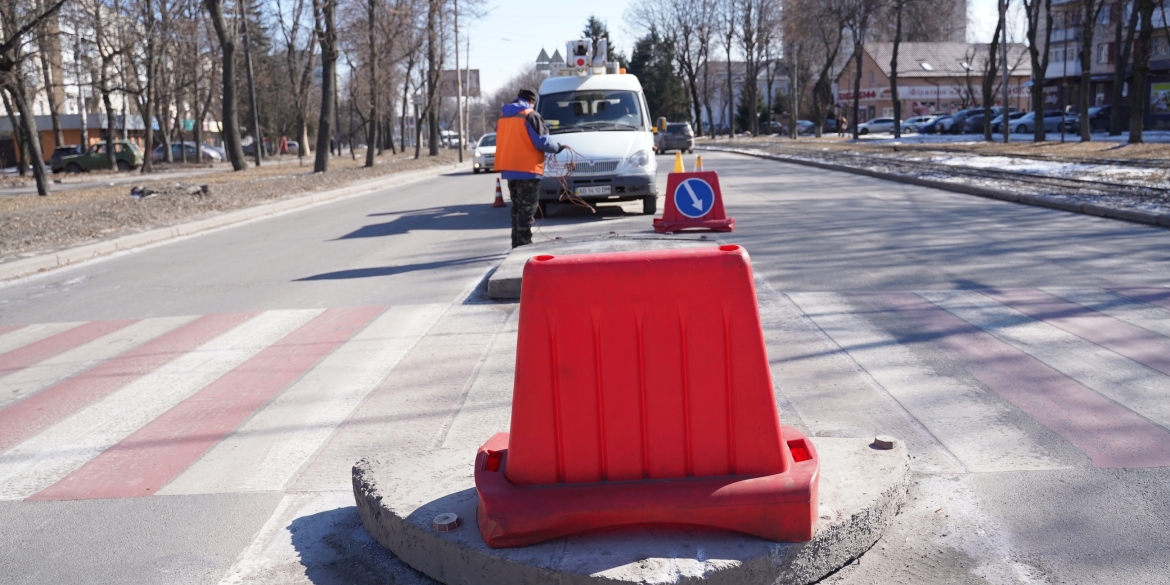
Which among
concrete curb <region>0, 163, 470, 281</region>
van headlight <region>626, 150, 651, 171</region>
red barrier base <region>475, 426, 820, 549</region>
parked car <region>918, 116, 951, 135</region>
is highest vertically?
parked car <region>918, 116, 951, 135</region>

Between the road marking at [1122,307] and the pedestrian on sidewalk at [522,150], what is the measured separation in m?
5.33

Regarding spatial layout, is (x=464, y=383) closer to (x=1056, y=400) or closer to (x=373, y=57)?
(x=1056, y=400)

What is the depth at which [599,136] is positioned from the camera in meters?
15.3

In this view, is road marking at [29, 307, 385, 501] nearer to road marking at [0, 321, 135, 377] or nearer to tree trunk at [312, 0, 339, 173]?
road marking at [0, 321, 135, 377]

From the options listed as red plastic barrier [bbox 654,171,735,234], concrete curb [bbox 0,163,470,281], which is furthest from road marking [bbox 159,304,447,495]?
concrete curb [bbox 0,163,470,281]

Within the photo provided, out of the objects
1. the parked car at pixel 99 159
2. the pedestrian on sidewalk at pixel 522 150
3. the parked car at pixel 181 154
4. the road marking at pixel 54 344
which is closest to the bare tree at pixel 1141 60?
the pedestrian on sidewalk at pixel 522 150

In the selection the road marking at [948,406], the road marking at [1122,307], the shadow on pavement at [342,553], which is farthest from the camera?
the road marking at [1122,307]

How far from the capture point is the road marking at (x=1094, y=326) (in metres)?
5.81

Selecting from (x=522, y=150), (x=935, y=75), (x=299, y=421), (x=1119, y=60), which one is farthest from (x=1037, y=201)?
(x=935, y=75)

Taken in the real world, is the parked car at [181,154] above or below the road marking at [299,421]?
above

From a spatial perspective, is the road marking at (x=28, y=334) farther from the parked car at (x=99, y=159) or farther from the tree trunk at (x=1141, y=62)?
the parked car at (x=99, y=159)

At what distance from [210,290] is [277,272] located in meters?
1.15

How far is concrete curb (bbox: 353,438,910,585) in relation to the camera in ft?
9.84

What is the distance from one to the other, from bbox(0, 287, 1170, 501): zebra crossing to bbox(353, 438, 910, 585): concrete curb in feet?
2.33
